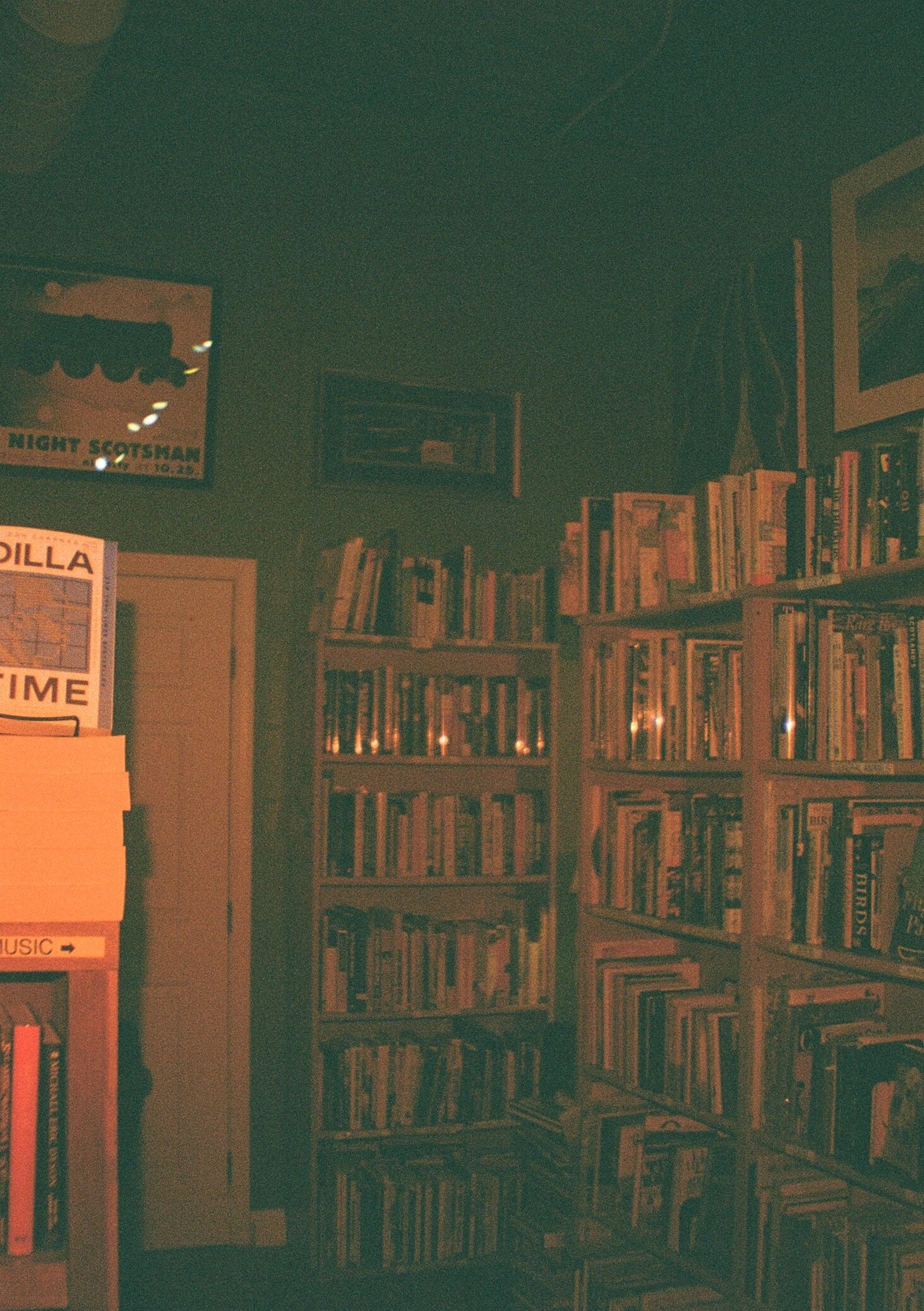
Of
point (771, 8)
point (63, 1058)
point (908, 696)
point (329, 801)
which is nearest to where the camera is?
point (63, 1058)

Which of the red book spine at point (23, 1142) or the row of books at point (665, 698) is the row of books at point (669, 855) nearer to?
the row of books at point (665, 698)

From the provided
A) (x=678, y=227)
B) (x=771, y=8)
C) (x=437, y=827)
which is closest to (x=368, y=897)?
(x=437, y=827)

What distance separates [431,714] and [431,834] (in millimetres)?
388

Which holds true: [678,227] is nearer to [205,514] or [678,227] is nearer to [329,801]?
[205,514]

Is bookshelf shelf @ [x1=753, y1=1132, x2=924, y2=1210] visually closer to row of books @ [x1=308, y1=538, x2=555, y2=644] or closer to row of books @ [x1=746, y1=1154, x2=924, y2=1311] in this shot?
row of books @ [x1=746, y1=1154, x2=924, y2=1311]

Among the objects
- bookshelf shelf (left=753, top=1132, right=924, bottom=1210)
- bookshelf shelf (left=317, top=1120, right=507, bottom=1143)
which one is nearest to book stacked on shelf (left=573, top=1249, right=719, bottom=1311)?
bookshelf shelf (left=753, top=1132, right=924, bottom=1210)

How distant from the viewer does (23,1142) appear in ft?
5.12

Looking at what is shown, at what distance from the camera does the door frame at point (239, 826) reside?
4.11 meters

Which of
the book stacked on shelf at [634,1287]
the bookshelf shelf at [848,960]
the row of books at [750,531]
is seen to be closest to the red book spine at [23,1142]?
the bookshelf shelf at [848,960]

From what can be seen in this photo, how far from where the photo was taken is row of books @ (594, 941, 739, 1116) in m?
2.92

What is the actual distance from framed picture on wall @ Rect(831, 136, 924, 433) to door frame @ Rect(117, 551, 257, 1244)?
6.58ft

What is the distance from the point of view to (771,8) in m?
3.54

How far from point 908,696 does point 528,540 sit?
2222mm

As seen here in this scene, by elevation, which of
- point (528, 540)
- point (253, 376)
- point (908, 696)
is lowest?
point (908, 696)
